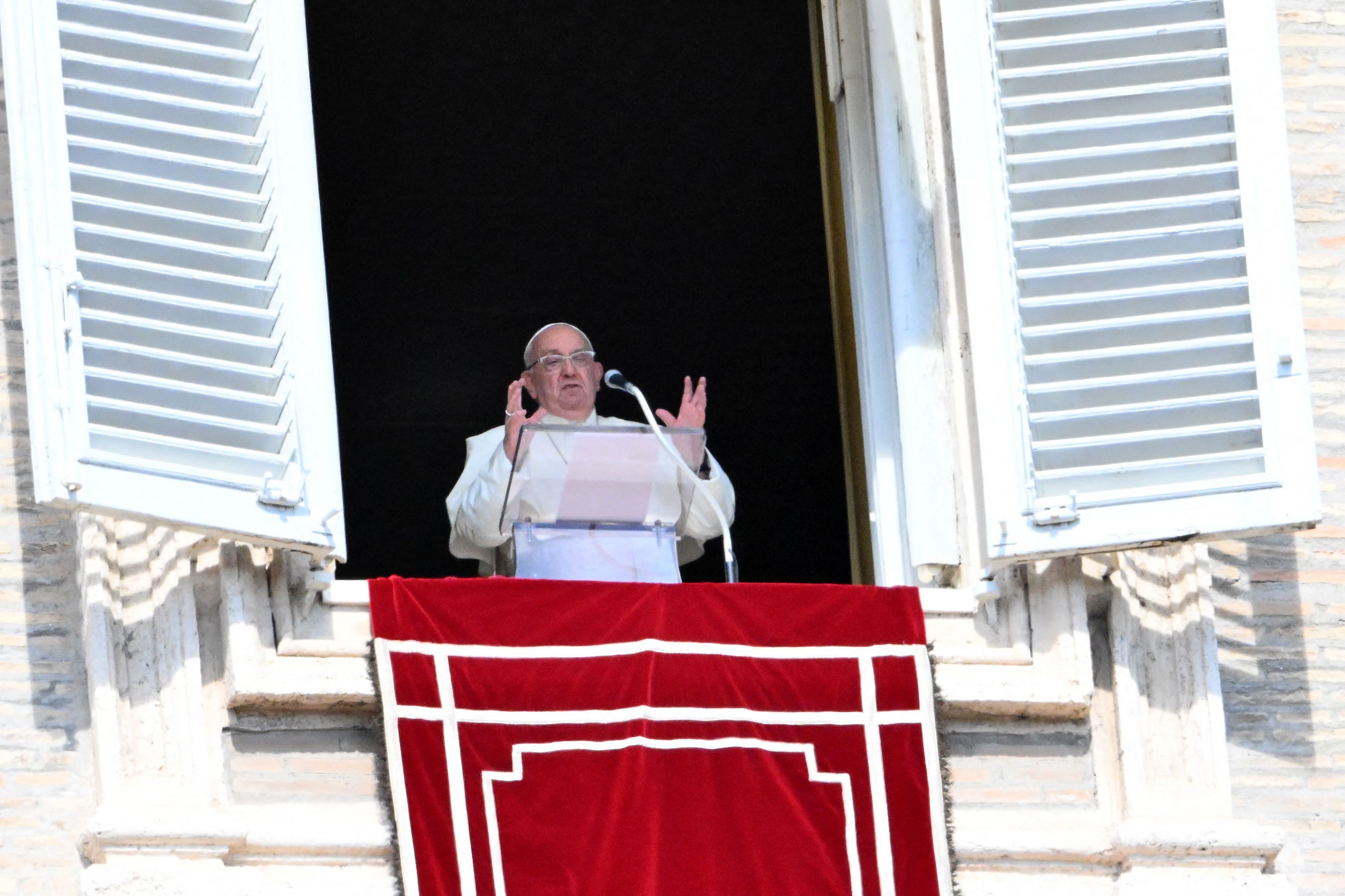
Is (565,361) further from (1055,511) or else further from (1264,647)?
(1264,647)

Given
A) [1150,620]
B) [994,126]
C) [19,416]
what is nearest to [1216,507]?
[1150,620]

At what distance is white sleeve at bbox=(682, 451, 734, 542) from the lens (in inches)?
292

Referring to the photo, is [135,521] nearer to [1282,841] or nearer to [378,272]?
[1282,841]

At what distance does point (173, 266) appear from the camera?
655 centimetres

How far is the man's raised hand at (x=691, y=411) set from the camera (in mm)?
7211

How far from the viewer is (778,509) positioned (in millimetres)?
10375

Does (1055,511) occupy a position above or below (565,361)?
below

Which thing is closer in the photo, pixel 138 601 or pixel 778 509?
pixel 138 601

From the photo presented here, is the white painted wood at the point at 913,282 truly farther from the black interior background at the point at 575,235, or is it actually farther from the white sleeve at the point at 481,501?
the black interior background at the point at 575,235

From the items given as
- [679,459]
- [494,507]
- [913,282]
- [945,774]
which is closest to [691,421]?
[679,459]

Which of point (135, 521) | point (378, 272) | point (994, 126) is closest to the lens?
point (135, 521)

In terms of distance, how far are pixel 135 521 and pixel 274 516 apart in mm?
287

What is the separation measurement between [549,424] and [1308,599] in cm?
184

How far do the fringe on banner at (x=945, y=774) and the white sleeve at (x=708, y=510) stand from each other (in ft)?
2.62
